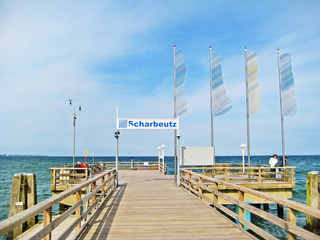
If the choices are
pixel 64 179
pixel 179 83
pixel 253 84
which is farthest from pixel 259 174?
pixel 64 179

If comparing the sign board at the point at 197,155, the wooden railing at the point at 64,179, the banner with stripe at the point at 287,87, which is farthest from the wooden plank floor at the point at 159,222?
the banner with stripe at the point at 287,87

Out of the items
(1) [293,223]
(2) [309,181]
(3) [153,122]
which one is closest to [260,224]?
(2) [309,181]

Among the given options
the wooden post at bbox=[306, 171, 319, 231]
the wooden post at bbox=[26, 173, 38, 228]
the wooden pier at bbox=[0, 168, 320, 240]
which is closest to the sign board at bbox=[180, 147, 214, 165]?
the wooden post at bbox=[306, 171, 319, 231]

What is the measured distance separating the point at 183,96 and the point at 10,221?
1526cm

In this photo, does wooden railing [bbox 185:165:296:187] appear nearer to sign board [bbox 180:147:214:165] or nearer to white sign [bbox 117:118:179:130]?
sign board [bbox 180:147:214:165]

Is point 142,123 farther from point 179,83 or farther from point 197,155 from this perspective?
point 179,83

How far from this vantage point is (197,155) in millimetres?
14742

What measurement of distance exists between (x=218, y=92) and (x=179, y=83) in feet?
14.7

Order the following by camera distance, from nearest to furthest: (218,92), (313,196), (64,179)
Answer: (313,196), (64,179), (218,92)

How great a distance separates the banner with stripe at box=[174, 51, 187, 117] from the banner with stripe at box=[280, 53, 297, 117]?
Result: 7.27 metres

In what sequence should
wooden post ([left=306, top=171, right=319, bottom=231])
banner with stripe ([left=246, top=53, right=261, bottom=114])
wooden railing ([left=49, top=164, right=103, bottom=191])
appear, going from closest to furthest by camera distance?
wooden post ([left=306, top=171, right=319, bottom=231]) → wooden railing ([left=49, top=164, right=103, bottom=191]) → banner with stripe ([left=246, top=53, right=261, bottom=114])

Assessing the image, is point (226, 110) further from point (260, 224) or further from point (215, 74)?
point (260, 224)

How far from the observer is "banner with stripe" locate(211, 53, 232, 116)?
69.9 feet

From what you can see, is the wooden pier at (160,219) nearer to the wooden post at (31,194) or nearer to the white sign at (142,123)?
the wooden post at (31,194)
